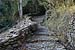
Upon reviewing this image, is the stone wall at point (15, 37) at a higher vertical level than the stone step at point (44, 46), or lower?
higher

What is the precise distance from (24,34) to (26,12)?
2.96m

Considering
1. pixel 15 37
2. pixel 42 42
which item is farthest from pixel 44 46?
pixel 15 37

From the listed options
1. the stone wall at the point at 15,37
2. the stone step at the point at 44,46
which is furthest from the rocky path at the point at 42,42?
the stone wall at the point at 15,37

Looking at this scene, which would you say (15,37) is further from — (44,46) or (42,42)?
(42,42)

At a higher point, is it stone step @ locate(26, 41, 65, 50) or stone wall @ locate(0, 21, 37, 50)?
stone wall @ locate(0, 21, 37, 50)

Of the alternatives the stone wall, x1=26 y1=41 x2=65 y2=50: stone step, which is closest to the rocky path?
x1=26 y1=41 x2=65 y2=50: stone step

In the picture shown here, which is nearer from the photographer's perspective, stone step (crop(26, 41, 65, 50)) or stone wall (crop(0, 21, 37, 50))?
stone wall (crop(0, 21, 37, 50))

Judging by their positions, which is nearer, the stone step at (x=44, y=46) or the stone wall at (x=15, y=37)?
the stone wall at (x=15, y=37)

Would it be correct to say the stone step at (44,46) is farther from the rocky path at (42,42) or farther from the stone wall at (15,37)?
the stone wall at (15,37)

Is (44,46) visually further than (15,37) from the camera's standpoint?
Yes

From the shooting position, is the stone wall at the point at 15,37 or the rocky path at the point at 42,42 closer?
→ the stone wall at the point at 15,37

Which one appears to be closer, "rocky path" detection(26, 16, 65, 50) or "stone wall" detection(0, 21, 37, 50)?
"stone wall" detection(0, 21, 37, 50)

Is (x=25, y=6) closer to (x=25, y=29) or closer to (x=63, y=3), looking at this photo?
(x=25, y=29)

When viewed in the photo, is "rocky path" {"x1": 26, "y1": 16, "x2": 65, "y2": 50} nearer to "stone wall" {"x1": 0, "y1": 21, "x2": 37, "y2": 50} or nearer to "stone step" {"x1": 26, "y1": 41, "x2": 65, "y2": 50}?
"stone step" {"x1": 26, "y1": 41, "x2": 65, "y2": 50}
